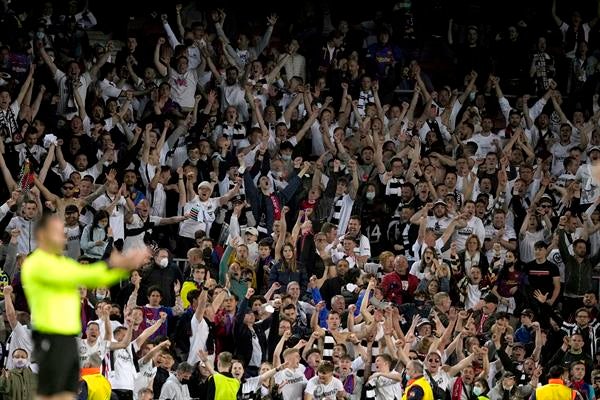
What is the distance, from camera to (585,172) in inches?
1050

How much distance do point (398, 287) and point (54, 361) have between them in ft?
37.3

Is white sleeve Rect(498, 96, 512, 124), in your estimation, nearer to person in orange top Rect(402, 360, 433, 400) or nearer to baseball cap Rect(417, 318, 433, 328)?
baseball cap Rect(417, 318, 433, 328)

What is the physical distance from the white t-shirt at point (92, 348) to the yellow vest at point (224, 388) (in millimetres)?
1437

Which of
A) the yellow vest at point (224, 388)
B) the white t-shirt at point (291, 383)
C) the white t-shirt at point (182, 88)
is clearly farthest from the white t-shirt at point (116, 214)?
the yellow vest at point (224, 388)

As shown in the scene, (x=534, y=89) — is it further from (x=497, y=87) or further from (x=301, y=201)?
(x=301, y=201)

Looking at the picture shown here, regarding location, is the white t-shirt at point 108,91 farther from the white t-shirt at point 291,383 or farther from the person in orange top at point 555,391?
the person in orange top at point 555,391

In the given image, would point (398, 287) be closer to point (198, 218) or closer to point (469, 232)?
point (469, 232)

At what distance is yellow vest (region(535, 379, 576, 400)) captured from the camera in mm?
20562

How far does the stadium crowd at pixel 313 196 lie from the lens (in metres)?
21.0

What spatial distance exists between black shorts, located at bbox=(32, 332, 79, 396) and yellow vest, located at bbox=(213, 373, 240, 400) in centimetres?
741

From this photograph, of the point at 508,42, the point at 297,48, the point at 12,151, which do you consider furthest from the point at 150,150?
the point at 508,42

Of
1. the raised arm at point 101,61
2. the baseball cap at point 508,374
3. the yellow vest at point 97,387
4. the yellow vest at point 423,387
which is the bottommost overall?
the baseball cap at point 508,374

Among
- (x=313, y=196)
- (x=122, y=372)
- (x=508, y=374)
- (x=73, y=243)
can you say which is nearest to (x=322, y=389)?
(x=122, y=372)

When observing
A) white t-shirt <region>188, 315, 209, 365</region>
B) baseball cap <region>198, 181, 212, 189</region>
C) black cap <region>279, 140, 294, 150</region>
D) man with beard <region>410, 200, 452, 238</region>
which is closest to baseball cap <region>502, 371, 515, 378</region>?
man with beard <region>410, 200, 452, 238</region>
